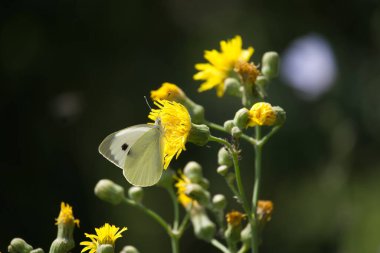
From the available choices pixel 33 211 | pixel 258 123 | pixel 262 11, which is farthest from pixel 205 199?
pixel 262 11

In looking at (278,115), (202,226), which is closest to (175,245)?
(202,226)

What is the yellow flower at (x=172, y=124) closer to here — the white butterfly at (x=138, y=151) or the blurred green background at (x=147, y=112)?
the white butterfly at (x=138, y=151)

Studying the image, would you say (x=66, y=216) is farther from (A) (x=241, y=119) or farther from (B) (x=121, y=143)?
(A) (x=241, y=119)

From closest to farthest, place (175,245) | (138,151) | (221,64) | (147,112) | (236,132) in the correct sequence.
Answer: (236,132) < (175,245) < (138,151) < (221,64) < (147,112)

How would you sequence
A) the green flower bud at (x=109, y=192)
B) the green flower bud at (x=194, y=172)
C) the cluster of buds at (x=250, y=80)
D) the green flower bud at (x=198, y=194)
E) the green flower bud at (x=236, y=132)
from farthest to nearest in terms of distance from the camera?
the green flower bud at (x=109, y=192)
the cluster of buds at (x=250, y=80)
the green flower bud at (x=194, y=172)
the green flower bud at (x=198, y=194)
the green flower bud at (x=236, y=132)

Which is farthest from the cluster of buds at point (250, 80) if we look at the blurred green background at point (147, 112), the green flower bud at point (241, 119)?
the blurred green background at point (147, 112)

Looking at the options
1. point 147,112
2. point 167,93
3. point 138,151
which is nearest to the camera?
point 138,151

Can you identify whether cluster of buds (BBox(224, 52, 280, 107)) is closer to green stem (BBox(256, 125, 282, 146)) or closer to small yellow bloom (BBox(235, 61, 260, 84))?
small yellow bloom (BBox(235, 61, 260, 84))

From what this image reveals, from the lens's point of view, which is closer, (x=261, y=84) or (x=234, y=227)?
(x=234, y=227)
